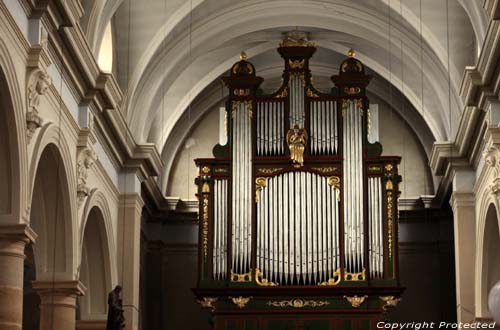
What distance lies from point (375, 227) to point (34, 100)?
26.6 feet

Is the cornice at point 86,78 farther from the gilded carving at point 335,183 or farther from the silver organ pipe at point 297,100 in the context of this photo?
the gilded carving at point 335,183

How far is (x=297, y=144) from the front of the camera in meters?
21.9

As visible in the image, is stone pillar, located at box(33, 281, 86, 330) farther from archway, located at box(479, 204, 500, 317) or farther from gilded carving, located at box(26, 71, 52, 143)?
archway, located at box(479, 204, 500, 317)

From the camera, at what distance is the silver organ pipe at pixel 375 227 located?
21.4 meters

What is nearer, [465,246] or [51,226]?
[51,226]

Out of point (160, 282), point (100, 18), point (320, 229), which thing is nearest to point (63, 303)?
point (100, 18)

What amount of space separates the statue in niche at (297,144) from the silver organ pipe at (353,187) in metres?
0.70

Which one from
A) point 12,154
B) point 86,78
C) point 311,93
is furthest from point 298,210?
point 12,154

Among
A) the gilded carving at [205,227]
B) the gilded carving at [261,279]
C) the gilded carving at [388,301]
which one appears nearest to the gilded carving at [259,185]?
the gilded carving at [205,227]

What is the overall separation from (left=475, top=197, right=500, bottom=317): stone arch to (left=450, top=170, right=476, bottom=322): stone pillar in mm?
438

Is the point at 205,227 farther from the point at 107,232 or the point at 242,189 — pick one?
the point at 107,232

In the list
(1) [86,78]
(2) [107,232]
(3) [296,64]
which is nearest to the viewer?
(1) [86,78]

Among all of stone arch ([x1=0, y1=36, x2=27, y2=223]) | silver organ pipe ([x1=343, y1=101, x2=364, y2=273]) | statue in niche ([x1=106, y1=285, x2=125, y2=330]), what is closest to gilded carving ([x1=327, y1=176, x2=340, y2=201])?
silver organ pipe ([x1=343, y1=101, x2=364, y2=273])

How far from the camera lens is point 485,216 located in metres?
19.7
